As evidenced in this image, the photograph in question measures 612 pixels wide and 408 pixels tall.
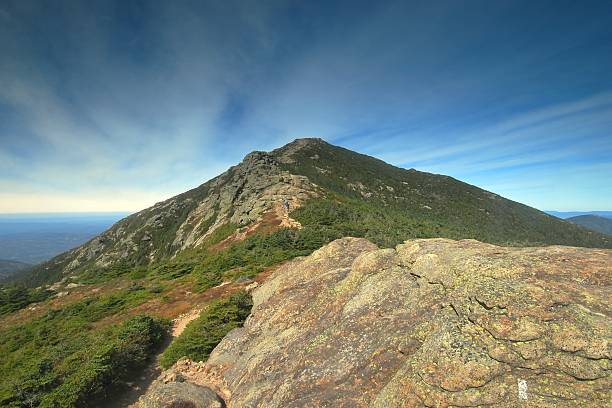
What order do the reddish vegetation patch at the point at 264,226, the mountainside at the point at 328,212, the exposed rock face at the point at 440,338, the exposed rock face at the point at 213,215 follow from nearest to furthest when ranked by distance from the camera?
the exposed rock face at the point at 440,338 < the reddish vegetation patch at the point at 264,226 < the mountainside at the point at 328,212 < the exposed rock face at the point at 213,215

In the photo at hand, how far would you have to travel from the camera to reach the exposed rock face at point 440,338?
7.49 metres

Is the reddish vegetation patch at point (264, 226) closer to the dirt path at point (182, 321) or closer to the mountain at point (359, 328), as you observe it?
the mountain at point (359, 328)

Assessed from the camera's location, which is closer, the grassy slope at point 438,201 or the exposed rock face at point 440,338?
the exposed rock face at point 440,338

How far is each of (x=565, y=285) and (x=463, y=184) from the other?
7533 inches

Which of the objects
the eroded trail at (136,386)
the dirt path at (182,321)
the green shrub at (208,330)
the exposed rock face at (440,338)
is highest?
the exposed rock face at (440,338)

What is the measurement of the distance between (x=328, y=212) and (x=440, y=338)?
190 feet

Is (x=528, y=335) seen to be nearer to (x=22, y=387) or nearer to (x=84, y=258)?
(x=22, y=387)

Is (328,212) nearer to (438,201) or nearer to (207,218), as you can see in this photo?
(207,218)

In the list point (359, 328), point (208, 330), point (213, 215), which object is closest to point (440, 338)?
point (359, 328)

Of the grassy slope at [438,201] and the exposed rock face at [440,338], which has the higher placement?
the grassy slope at [438,201]

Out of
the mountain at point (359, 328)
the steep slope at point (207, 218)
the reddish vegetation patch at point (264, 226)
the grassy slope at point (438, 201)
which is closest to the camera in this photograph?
the mountain at point (359, 328)

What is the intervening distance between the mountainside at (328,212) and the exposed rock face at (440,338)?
32990 millimetres

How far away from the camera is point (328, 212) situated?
6669 centimetres

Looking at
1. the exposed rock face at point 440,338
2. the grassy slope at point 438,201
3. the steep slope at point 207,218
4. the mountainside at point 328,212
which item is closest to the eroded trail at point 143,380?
the exposed rock face at point 440,338
